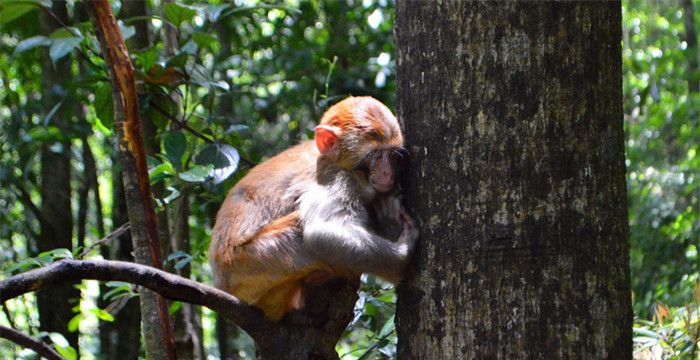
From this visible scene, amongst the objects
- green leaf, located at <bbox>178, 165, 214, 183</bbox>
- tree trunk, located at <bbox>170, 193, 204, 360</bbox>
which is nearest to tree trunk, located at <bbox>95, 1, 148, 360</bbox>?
tree trunk, located at <bbox>170, 193, 204, 360</bbox>

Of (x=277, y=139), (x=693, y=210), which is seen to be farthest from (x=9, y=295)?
(x=693, y=210)

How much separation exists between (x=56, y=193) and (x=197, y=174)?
4715 millimetres

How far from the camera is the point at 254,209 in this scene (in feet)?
12.2

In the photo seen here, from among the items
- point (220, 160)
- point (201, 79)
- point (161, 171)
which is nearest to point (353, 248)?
point (161, 171)

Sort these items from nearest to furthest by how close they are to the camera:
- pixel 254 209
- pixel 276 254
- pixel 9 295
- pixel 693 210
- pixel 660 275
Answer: pixel 9 295 → pixel 276 254 → pixel 254 209 → pixel 660 275 → pixel 693 210

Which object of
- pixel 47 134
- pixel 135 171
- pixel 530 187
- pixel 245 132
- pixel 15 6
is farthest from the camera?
pixel 47 134

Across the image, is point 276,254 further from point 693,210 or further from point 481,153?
point 693,210

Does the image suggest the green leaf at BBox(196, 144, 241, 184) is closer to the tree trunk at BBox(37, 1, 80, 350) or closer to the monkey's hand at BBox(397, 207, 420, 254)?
the monkey's hand at BBox(397, 207, 420, 254)

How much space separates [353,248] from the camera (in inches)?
121

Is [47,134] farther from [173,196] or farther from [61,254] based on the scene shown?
[61,254]

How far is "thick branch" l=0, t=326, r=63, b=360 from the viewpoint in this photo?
8.28 feet

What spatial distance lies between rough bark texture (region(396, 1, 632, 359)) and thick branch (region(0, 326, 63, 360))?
1.31m

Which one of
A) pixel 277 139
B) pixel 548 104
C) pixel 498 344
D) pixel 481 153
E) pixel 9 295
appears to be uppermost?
pixel 548 104

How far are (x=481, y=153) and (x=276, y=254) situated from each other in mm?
1334
